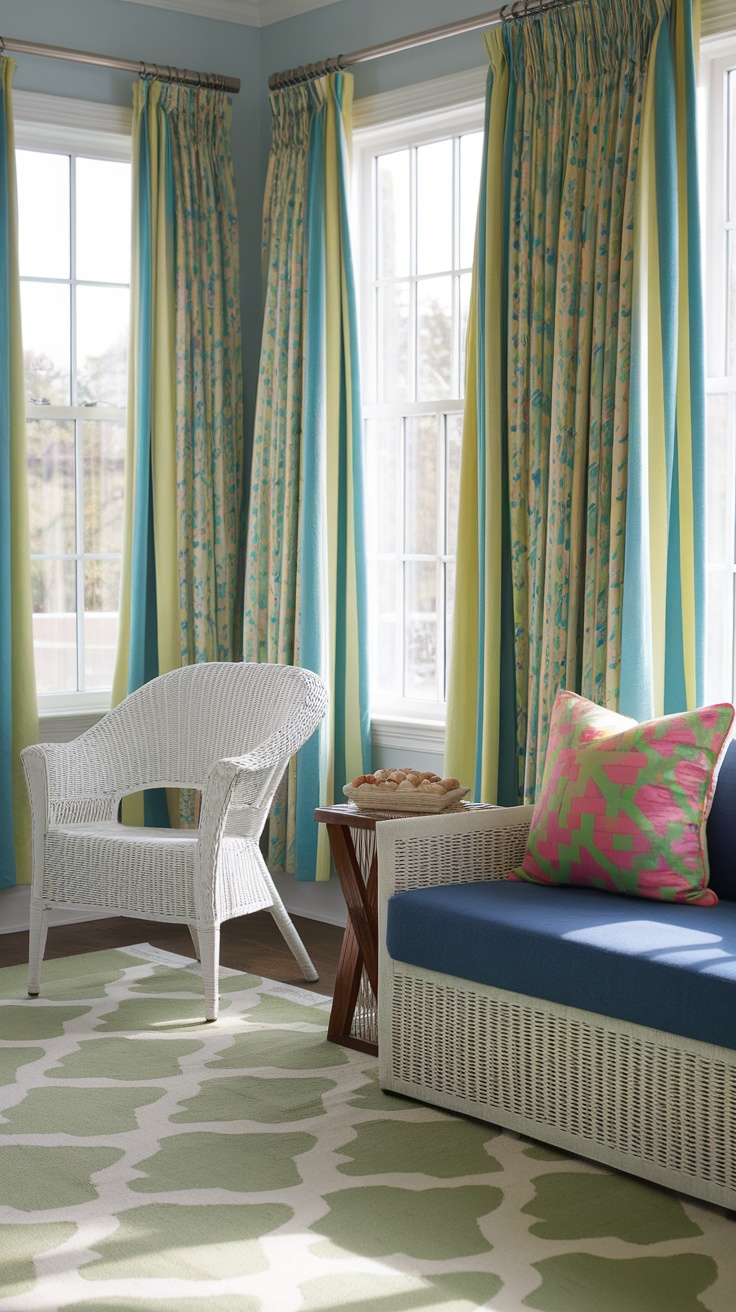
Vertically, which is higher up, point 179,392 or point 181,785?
point 179,392

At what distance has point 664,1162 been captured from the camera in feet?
8.71

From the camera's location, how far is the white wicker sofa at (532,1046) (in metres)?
2.58

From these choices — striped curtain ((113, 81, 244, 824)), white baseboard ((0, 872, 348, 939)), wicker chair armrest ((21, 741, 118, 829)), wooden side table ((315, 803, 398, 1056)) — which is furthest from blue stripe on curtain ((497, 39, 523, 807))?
striped curtain ((113, 81, 244, 824))

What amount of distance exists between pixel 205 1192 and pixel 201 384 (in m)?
3.13

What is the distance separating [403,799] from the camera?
350cm

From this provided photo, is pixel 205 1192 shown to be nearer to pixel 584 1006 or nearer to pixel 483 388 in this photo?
pixel 584 1006

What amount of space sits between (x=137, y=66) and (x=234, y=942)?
297 centimetres

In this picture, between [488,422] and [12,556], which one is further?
[12,556]

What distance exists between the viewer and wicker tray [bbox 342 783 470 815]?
347 centimetres

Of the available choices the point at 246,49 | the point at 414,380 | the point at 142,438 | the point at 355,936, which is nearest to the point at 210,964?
the point at 355,936

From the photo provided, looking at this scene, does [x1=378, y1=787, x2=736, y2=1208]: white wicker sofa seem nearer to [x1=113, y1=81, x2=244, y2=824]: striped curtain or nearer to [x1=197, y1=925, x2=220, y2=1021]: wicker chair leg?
[x1=197, y1=925, x2=220, y2=1021]: wicker chair leg

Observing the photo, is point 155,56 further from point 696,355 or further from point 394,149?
point 696,355

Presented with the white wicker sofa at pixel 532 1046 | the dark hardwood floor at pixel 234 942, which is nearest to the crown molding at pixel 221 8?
the dark hardwood floor at pixel 234 942

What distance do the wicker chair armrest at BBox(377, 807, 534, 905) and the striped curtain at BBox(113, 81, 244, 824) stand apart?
6.12ft
